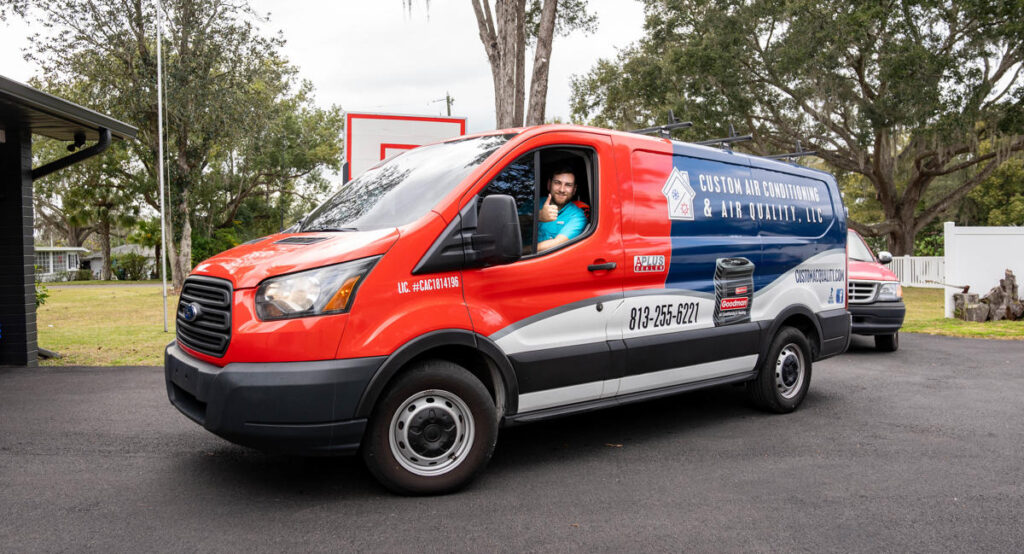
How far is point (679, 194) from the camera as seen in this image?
546 cm

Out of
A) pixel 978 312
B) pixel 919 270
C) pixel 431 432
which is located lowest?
pixel 978 312

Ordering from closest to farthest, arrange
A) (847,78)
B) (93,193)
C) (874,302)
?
(874,302) < (847,78) < (93,193)

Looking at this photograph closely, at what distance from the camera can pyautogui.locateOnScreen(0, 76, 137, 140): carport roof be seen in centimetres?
708

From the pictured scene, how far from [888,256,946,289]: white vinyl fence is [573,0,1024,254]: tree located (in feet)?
6.17

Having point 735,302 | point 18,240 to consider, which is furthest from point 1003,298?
point 18,240

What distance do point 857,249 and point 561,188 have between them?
314 inches

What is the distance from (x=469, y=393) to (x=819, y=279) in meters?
4.09

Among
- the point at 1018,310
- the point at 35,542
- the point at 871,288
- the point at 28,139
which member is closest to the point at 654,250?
the point at 35,542

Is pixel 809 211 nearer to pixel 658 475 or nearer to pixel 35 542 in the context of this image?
pixel 658 475

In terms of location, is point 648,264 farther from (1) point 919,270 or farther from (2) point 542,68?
(1) point 919,270

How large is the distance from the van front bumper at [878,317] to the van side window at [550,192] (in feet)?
21.7

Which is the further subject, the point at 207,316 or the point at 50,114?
the point at 50,114

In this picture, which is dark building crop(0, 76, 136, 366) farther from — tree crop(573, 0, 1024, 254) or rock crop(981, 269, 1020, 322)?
tree crop(573, 0, 1024, 254)

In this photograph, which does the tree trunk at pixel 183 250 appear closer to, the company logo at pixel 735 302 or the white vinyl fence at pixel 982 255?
the white vinyl fence at pixel 982 255
